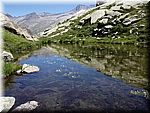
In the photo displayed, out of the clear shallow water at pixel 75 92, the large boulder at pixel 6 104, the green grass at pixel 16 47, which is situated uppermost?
the green grass at pixel 16 47

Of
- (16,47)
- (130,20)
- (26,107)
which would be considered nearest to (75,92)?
(26,107)

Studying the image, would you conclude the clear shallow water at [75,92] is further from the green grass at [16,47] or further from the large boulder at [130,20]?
the large boulder at [130,20]

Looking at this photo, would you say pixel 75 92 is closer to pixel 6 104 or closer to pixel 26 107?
pixel 26 107

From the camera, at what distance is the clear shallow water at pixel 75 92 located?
2852 cm

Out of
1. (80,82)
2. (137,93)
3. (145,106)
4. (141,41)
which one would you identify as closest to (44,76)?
(80,82)

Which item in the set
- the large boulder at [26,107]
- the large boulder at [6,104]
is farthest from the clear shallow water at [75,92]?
the large boulder at [6,104]

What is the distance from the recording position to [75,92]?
113 ft

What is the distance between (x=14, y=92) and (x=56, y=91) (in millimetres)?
5355

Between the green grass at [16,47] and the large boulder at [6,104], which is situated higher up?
the green grass at [16,47]

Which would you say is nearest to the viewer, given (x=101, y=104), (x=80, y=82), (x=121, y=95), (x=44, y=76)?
(x=101, y=104)

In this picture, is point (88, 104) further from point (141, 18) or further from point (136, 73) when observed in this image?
point (141, 18)

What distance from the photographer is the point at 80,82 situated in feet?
134

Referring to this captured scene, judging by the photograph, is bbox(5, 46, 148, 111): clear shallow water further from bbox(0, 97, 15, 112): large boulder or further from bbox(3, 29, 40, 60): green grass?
bbox(3, 29, 40, 60): green grass

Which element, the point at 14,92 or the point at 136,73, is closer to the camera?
the point at 14,92
